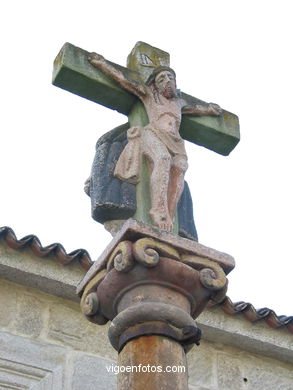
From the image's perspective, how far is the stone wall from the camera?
520 centimetres

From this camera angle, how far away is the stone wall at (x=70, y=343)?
5195 mm

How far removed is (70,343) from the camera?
17.8ft

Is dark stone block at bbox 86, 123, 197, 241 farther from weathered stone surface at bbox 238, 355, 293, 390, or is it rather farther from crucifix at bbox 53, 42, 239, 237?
weathered stone surface at bbox 238, 355, 293, 390

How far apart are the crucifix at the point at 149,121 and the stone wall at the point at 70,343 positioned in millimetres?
1248

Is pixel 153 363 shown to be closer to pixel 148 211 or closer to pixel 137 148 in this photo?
pixel 148 211

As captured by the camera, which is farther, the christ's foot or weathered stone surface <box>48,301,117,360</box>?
weathered stone surface <box>48,301,117,360</box>

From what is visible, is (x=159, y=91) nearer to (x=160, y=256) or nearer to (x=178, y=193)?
(x=178, y=193)

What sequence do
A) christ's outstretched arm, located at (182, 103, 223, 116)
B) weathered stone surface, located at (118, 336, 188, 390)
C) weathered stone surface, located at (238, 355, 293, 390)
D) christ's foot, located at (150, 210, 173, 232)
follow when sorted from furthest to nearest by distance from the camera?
weathered stone surface, located at (238, 355, 293, 390) < christ's outstretched arm, located at (182, 103, 223, 116) < christ's foot, located at (150, 210, 173, 232) < weathered stone surface, located at (118, 336, 188, 390)

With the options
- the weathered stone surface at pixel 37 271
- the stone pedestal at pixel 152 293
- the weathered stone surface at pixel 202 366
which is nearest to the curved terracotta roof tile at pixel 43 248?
the weathered stone surface at pixel 37 271

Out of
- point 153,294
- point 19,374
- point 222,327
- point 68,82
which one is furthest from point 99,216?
point 222,327

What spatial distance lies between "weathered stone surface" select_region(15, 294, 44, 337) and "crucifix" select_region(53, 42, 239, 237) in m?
1.55

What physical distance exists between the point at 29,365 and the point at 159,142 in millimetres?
1860

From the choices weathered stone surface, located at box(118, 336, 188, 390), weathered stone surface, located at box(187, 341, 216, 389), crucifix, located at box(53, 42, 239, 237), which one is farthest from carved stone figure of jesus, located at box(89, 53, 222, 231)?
weathered stone surface, located at box(187, 341, 216, 389)

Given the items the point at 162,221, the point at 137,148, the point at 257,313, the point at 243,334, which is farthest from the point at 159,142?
the point at 243,334
